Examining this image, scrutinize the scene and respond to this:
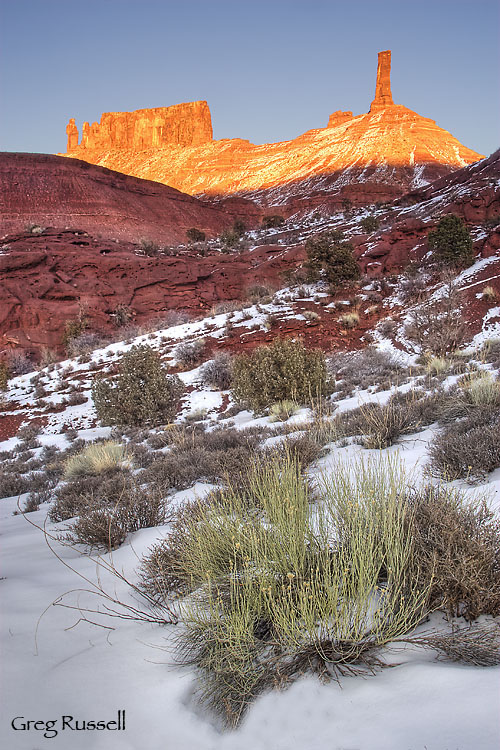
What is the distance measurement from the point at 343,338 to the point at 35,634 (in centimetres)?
1339

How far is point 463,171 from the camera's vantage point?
28.2 meters

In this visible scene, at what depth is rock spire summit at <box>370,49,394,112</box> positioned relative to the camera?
274 feet

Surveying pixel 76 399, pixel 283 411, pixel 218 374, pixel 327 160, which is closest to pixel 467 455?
pixel 283 411

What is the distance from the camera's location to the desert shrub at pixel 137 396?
30.0ft

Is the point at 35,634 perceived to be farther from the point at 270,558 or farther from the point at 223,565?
the point at 270,558

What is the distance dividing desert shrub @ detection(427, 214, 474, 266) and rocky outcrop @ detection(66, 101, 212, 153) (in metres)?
100

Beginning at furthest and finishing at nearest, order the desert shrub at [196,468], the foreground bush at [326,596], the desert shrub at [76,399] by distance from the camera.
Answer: the desert shrub at [76,399]
the desert shrub at [196,468]
the foreground bush at [326,596]

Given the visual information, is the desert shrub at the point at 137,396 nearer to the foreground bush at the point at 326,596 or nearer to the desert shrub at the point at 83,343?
the foreground bush at the point at 326,596

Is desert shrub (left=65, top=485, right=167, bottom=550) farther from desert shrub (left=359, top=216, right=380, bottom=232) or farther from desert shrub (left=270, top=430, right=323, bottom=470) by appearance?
desert shrub (left=359, top=216, right=380, bottom=232)

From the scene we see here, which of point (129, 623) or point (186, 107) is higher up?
point (186, 107)

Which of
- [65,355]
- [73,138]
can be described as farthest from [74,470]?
[73,138]


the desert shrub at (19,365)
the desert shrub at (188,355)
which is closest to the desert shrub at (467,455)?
the desert shrub at (188,355)

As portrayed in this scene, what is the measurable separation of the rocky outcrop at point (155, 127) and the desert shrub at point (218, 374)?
105755 mm

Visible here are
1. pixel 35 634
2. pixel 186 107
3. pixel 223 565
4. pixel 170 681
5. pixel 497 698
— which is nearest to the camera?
pixel 497 698
